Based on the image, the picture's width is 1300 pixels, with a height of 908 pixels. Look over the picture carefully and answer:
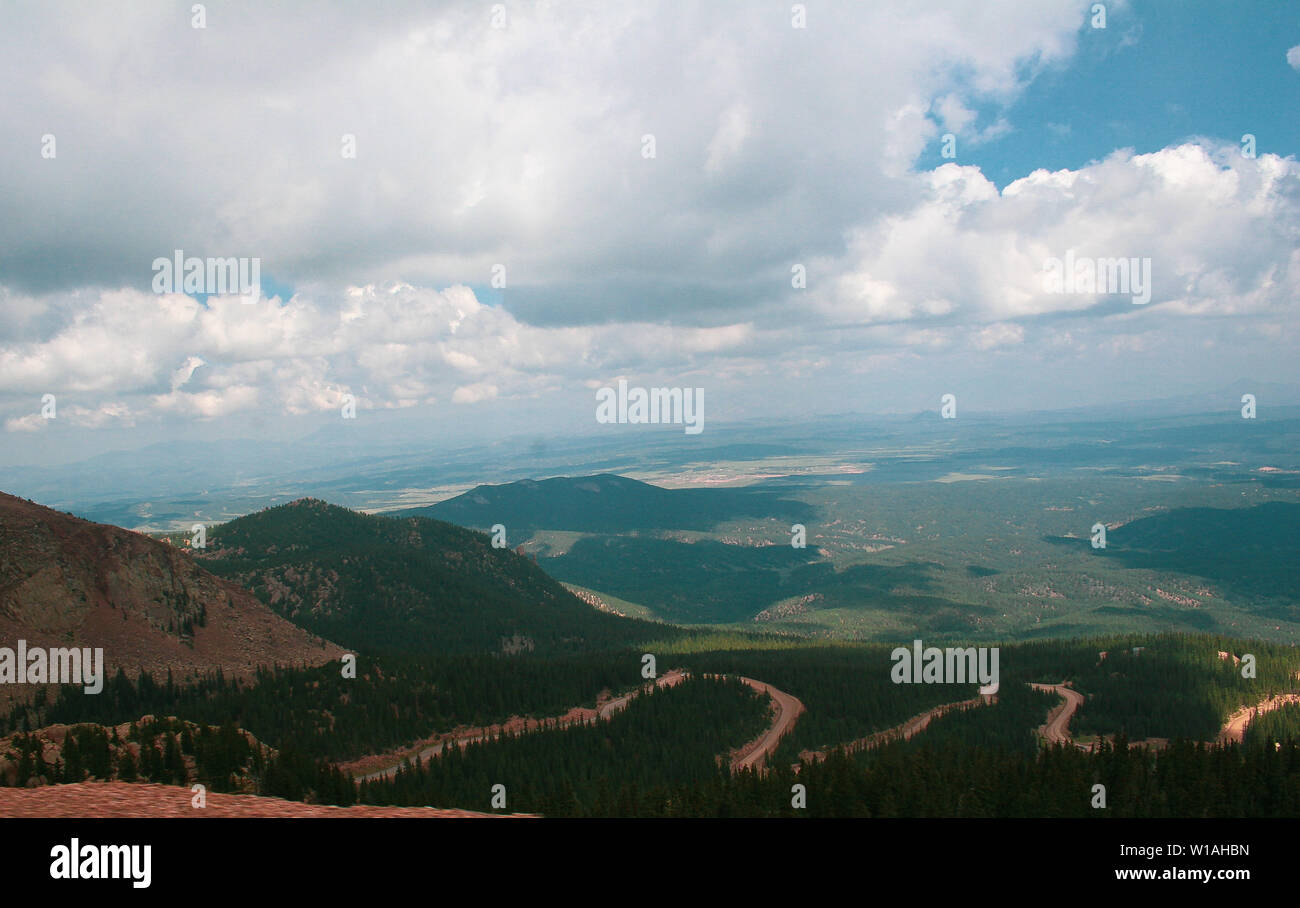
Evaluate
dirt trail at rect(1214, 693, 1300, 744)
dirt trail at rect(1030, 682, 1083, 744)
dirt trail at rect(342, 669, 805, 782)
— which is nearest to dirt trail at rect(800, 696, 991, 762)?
dirt trail at rect(342, 669, 805, 782)

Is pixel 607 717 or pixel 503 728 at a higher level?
pixel 503 728

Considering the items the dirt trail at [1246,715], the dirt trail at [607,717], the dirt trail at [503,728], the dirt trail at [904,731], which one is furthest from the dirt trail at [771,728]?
the dirt trail at [1246,715]

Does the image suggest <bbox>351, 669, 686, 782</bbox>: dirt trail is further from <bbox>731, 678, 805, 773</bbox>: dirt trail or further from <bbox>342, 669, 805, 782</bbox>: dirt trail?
<bbox>731, 678, 805, 773</bbox>: dirt trail

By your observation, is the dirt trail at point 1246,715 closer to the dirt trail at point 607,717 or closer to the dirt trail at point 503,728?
the dirt trail at point 607,717

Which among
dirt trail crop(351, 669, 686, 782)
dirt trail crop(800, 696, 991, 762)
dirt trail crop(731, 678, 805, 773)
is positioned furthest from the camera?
dirt trail crop(800, 696, 991, 762)

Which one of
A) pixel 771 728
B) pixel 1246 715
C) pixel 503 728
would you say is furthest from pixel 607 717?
pixel 1246 715

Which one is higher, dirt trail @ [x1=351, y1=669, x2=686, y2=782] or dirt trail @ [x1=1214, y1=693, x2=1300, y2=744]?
dirt trail @ [x1=351, y1=669, x2=686, y2=782]

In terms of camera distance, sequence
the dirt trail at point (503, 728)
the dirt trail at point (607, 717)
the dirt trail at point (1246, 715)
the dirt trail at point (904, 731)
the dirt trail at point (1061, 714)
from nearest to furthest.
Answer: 1. the dirt trail at point (503, 728)
2. the dirt trail at point (607, 717)
3. the dirt trail at point (904, 731)
4. the dirt trail at point (1061, 714)
5. the dirt trail at point (1246, 715)

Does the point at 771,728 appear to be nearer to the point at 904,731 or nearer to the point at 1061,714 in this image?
the point at 904,731
